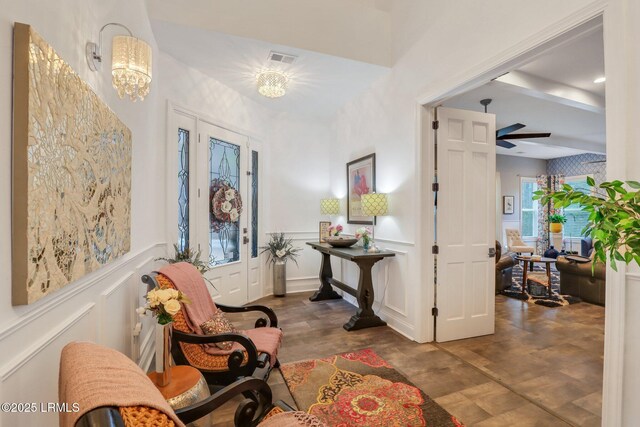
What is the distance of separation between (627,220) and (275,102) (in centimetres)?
460

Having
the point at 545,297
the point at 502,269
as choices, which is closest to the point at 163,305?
the point at 502,269

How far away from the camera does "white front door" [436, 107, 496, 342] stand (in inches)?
131

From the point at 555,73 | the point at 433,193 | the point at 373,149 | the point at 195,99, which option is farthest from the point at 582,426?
the point at 195,99

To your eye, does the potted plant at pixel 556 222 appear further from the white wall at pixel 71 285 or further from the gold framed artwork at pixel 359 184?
the white wall at pixel 71 285

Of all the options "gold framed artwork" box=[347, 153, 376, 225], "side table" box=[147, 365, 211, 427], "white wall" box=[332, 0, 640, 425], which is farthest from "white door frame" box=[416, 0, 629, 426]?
"side table" box=[147, 365, 211, 427]

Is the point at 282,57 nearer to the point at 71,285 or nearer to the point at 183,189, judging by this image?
the point at 183,189

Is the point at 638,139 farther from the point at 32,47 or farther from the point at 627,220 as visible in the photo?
the point at 32,47

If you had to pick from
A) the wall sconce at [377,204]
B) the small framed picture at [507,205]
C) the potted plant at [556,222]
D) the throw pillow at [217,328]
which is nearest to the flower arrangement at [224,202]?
the wall sconce at [377,204]

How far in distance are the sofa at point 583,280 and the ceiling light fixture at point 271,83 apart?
515cm

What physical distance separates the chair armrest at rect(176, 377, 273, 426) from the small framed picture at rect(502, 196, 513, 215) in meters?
9.44

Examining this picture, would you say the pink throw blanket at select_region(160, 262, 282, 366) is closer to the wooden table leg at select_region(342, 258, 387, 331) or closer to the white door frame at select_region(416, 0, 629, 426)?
the wooden table leg at select_region(342, 258, 387, 331)

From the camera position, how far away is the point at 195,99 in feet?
12.7

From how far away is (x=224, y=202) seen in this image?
170 inches

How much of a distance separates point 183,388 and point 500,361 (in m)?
2.73
